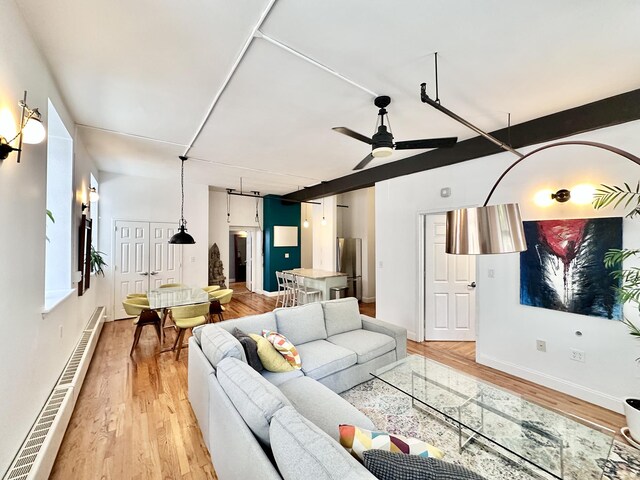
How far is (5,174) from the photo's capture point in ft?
4.98

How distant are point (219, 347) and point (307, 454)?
128 cm

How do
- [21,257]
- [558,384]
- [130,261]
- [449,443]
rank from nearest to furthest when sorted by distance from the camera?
[21,257], [449,443], [558,384], [130,261]

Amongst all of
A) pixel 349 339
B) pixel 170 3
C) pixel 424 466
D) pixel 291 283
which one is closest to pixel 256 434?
pixel 424 466

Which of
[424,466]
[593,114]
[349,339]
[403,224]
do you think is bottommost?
[349,339]

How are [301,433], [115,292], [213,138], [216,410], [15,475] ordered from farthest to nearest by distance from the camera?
[115,292] → [213,138] → [216,410] → [15,475] → [301,433]

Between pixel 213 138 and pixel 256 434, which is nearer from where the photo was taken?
pixel 256 434

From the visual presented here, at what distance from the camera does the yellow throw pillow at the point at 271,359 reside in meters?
2.37

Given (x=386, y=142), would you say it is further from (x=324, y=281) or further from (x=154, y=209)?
(x=154, y=209)

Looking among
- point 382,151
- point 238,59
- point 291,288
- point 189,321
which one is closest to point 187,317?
point 189,321

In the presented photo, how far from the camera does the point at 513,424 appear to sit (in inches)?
74.5

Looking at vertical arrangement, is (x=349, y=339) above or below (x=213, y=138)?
below

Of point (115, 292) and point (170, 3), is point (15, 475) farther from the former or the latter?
point (115, 292)

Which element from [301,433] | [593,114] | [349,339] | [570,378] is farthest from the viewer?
[349,339]

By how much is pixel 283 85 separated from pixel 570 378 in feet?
13.9
